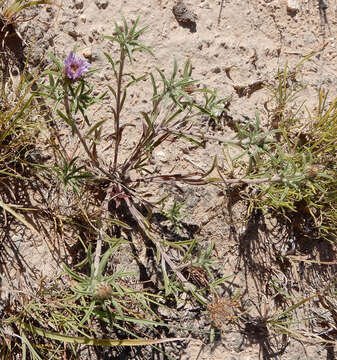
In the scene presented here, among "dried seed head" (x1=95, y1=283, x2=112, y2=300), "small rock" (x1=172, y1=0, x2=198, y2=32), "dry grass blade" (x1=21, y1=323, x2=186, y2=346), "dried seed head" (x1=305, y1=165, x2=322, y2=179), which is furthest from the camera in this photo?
"small rock" (x1=172, y1=0, x2=198, y2=32)

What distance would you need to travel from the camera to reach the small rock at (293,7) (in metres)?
3.16

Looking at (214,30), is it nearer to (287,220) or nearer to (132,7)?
(132,7)

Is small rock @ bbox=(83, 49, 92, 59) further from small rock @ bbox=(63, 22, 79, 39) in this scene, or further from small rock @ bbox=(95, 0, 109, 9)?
small rock @ bbox=(95, 0, 109, 9)

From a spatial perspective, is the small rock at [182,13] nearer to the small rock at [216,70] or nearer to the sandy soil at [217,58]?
the sandy soil at [217,58]

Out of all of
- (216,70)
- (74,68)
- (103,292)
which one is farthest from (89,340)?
(216,70)

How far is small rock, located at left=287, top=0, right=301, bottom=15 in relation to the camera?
316 centimetres

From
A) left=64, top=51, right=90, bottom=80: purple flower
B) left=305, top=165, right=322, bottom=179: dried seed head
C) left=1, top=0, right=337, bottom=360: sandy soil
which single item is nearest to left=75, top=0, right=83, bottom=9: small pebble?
left=1, top=0, right=337, bottom=360: sandy soil

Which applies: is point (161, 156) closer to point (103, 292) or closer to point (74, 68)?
point (74, 68)

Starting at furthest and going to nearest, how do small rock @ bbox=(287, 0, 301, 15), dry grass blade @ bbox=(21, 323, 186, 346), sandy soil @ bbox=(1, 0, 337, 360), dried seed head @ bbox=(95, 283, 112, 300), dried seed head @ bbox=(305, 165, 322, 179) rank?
small rock @ bbox=(287, 0, 301, 15) → sandy soil @ bbox=(1, 0, 337, 360) → dry grass blade @ bbox=(21, 323, 186, 346) → dried seed head @ bbox=(305, 165, 322, 179) → dried seed head @ bbox=(95, 283, 112, 300)

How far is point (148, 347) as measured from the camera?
266 cm

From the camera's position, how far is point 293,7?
10.4 ft

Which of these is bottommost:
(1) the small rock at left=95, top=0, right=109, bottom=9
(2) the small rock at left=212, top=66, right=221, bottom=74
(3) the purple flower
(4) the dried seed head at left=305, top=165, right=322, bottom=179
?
(4) the dried seed head at left=305, top=165, right=322, bottom=179

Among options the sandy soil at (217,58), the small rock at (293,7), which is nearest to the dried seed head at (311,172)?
the sandy soil at (217,58)

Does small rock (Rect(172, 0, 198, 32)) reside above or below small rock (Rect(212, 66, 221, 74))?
above
